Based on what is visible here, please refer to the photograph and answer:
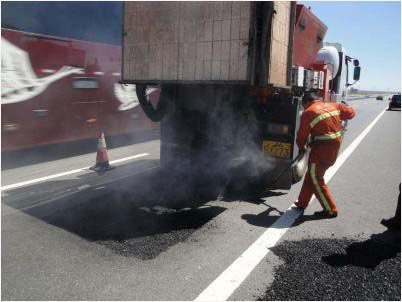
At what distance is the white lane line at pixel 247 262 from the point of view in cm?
299

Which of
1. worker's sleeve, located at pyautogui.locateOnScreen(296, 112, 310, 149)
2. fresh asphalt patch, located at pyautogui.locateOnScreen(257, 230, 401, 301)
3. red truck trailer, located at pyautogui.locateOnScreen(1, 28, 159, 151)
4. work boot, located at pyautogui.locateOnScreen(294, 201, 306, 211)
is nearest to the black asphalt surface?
fresh asphalt patch, located at pyautogui.locateOnScreen(257, 230, 401, 301)

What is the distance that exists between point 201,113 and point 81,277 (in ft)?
10.9

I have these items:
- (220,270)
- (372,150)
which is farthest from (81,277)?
(372,150)

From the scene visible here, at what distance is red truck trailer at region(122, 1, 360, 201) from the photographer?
4523mm

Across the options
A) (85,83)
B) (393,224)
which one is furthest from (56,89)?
(393,224)

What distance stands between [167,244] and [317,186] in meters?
2.22

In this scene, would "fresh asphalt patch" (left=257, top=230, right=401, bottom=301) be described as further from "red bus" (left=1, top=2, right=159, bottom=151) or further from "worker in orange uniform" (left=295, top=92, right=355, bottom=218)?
"red bus" (left=1, top=2, right=159, bottom=151)

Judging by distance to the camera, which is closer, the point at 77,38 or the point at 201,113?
the point at 201,113

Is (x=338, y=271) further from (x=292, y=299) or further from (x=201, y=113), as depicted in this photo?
(x=201, y=113)

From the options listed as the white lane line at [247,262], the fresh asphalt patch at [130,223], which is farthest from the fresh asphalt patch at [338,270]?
the fresh asphalt patch at [130,223]

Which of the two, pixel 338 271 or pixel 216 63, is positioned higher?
pixel 216 63

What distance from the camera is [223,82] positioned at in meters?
4.66

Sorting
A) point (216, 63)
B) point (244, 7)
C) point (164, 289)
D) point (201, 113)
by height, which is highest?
point (244, 7)

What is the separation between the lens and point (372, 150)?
10.0 m
